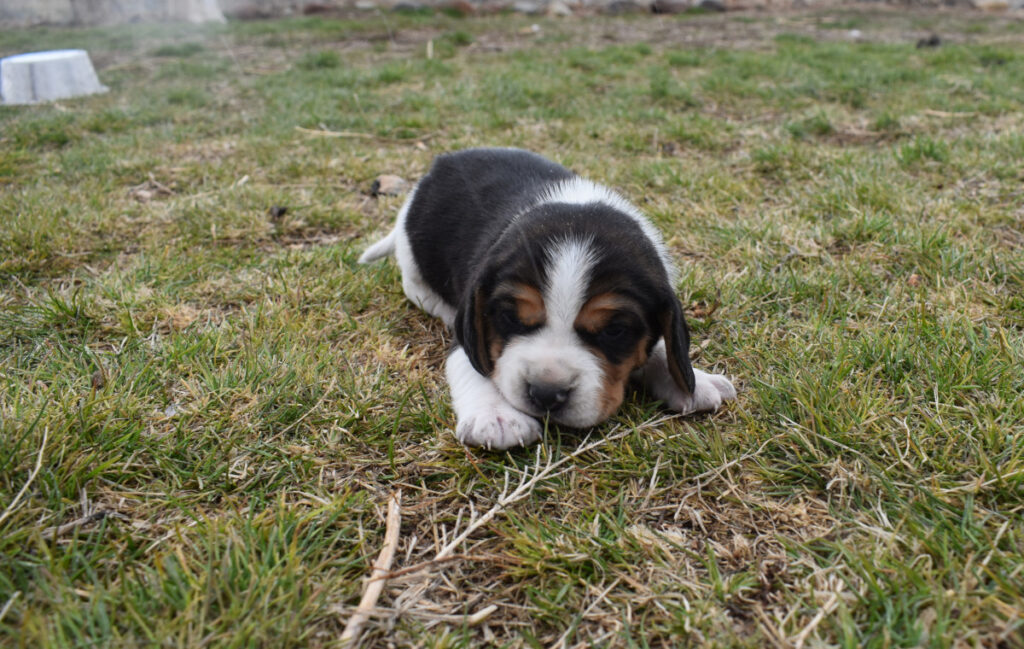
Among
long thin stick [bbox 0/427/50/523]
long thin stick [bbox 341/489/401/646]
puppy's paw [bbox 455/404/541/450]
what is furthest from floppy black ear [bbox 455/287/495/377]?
long thin stick [bbox 0/427/50/523]

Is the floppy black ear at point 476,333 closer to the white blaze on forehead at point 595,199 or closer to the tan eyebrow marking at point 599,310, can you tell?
the tan eyebrow marking at point 599,310

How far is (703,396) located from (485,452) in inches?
31.8

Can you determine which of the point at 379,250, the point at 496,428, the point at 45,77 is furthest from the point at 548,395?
the point at 45,77

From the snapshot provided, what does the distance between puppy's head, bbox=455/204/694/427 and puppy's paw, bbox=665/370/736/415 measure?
9cm

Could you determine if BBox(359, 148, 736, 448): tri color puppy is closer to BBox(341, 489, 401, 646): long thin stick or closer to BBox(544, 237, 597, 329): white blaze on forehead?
BBox(544, 237, 597, 329): white blaze on forehead

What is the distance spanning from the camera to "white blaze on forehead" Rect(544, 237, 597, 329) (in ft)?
7.95

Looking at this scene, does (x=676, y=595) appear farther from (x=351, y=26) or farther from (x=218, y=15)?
(x=218, y=15)

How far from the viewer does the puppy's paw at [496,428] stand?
2373 millimetres

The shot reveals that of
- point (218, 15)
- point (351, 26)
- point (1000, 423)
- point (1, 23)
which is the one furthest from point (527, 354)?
point (1, 23)

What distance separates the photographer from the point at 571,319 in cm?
244

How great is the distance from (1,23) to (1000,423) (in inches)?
835

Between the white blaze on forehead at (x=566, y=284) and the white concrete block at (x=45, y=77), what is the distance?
850cm

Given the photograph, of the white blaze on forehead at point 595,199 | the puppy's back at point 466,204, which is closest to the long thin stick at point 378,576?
the puppy's back at point 466,204

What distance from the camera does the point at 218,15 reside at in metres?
18.0
